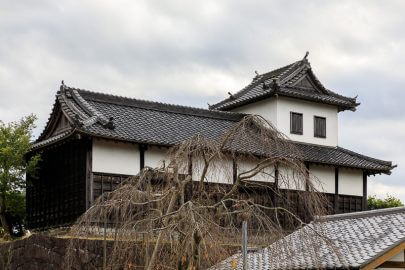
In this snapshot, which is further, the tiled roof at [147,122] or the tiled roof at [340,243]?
the tiled roof at [147,122]

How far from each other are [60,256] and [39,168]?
297 inches

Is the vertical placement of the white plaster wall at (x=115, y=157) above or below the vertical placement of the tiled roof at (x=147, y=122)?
below

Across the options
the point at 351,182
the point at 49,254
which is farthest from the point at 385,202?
the point at 49,254

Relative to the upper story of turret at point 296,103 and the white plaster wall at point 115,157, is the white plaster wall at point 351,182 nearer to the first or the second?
the upper story of turret at point 296,103

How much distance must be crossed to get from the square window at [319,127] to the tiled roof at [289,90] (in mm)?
786

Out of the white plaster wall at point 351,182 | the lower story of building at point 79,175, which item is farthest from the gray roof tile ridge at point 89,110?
the white plaster wall at point 351,182

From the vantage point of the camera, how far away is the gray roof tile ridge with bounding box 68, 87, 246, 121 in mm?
25641

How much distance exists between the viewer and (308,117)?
30.2 metres

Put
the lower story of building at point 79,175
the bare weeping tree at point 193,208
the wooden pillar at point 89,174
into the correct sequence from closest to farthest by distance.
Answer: the bare weeping tree at point 193,208 → the wooden pillar at point 89,174 → the lower story of building at point 79,175

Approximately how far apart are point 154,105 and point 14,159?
214 inches

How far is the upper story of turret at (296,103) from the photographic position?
95.7 ft

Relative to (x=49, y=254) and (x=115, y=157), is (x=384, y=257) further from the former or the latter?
(x=115, y=157)

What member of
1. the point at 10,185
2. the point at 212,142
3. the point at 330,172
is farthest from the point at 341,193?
the point at 212,142

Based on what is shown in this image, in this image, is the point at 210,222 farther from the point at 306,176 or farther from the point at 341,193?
the point at 341,193
